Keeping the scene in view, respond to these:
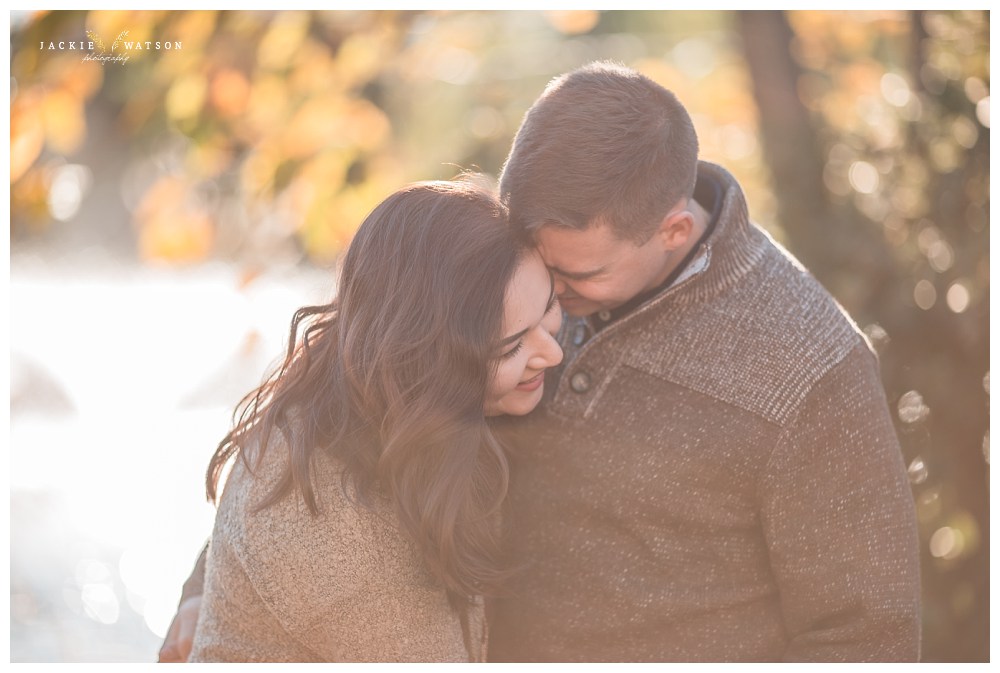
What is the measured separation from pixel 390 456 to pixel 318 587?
0.84 feet

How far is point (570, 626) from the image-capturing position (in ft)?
6.58

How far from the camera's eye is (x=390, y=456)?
175 centimetres

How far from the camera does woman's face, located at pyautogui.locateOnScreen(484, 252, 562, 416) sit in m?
1.81

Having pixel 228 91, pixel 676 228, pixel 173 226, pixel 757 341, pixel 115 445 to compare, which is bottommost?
pixel 115 445

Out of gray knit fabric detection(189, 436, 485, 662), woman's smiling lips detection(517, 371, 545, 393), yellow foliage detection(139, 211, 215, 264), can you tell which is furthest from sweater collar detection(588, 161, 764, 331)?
yellow foliage detection(139, 211, 215, 264)

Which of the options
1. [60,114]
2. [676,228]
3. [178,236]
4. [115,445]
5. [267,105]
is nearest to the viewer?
[676,228]

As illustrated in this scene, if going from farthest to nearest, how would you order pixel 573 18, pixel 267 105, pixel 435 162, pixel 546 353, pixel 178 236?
pixel 435 162 < pixel 178 236 < pixel 573 18 < pixel 267 105 < pixel 546 353

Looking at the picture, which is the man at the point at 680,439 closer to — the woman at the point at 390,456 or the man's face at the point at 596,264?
the man's face at the point at 596,264

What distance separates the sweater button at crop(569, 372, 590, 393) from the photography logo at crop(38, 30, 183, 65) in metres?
1.47

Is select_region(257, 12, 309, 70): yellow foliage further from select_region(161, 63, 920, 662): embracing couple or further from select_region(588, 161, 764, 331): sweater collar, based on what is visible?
select_region(588, 161, 764, 331): sweater collar

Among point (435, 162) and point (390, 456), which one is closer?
point (390, 456)

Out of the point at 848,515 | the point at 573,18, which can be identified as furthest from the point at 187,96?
the point at 848,515

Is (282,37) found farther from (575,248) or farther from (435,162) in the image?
(575,248)

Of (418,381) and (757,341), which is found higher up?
(418,381)
